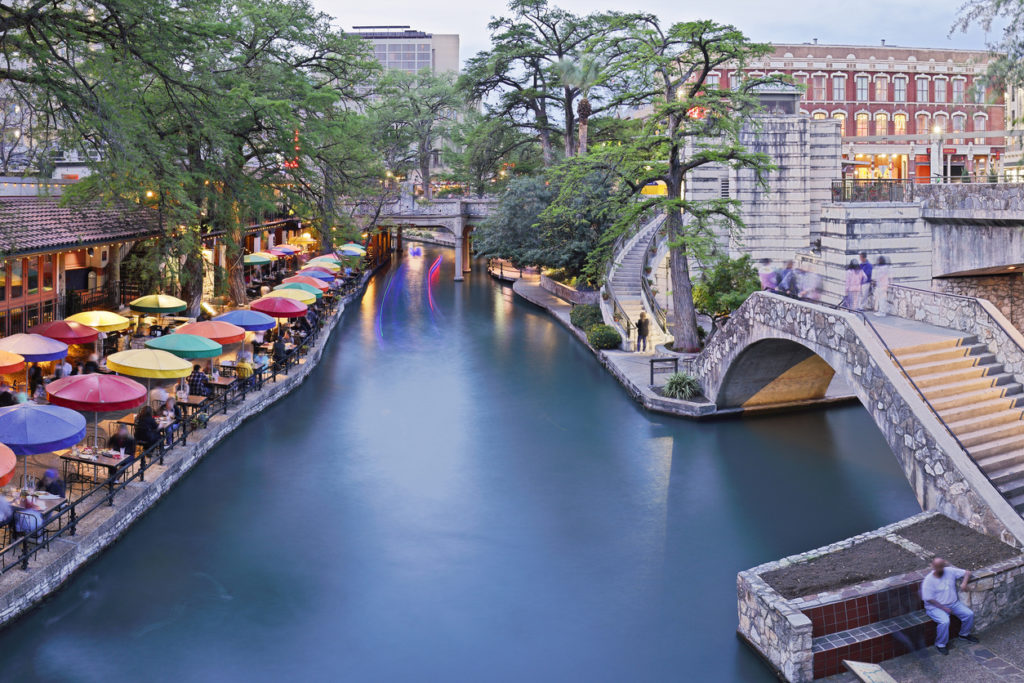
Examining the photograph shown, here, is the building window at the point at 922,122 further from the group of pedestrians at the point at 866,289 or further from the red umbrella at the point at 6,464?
the red umbrella at the point at 6,464

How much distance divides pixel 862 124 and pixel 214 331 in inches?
2366

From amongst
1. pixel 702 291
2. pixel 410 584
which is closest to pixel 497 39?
pixel 702 291

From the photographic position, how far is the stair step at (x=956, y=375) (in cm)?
1791

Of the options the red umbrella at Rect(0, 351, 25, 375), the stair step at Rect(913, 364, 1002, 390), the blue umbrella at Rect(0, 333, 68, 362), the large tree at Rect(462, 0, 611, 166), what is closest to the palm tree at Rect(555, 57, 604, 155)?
the large tree at Rect(462, 0, 611, 166)

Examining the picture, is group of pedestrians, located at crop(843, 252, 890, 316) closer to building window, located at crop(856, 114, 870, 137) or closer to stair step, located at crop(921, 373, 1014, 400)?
stair step, located at crop(921, 373, 1014, 400)

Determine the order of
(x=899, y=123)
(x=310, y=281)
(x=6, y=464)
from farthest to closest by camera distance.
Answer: (x=899, y=123), (x=310, y=281), (x=6, y=464)

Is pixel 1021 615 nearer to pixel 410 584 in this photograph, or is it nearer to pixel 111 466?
pixel 410 584

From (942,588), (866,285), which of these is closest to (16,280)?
(866,285)

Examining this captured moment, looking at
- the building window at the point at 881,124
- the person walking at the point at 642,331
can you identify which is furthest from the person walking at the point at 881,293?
the building window at the point at 881,124

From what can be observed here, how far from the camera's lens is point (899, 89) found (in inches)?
2854

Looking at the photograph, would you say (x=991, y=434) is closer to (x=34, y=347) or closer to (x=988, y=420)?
(x=988, y=420)

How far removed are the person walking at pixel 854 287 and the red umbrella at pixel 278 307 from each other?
18.7m

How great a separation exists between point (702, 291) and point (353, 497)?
60.2ft

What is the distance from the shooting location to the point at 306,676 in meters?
13.1
